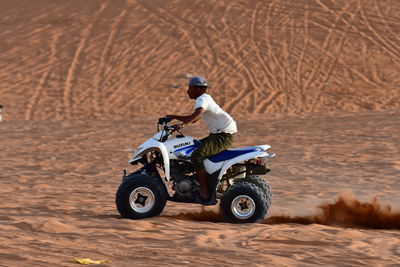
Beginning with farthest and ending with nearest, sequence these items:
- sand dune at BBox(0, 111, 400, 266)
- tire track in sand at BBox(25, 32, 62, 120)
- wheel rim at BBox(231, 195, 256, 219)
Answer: tire track in sand at BBox(25, 32, 62, 120), wheel rim at BBox(231, 195, 256, 219), sand dune at BBox(0, 111, 400, 266)

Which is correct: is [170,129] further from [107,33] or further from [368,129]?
[107,33]

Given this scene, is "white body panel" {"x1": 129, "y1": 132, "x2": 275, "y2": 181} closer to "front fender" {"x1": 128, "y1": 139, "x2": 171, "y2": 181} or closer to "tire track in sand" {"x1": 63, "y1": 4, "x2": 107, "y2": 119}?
"front fender" {"x1": 128, "y1": 139, "x2": 171, "y2": 181}

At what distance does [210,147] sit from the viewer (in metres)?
9.05

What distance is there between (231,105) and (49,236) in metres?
18.8

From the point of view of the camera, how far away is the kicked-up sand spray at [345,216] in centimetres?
945

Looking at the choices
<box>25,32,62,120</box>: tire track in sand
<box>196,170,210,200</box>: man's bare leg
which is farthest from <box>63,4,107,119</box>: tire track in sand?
<box>196,170,210,200</box>: man's bare leg

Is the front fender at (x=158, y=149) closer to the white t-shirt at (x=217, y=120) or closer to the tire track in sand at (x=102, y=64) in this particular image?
the white t-shirt at (x=217, y=120)

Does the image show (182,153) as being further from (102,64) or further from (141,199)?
(102,64)

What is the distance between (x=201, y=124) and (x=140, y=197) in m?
13.3

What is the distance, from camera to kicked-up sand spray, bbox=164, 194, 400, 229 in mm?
9445

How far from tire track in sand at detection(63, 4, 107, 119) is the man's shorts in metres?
16.6

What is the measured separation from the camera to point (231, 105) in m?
26.4

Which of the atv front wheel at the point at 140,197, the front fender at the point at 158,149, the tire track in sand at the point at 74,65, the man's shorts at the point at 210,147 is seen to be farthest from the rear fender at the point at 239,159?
the tire track in sand at the point at 74,65

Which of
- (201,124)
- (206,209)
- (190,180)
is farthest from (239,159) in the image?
(201,124)
